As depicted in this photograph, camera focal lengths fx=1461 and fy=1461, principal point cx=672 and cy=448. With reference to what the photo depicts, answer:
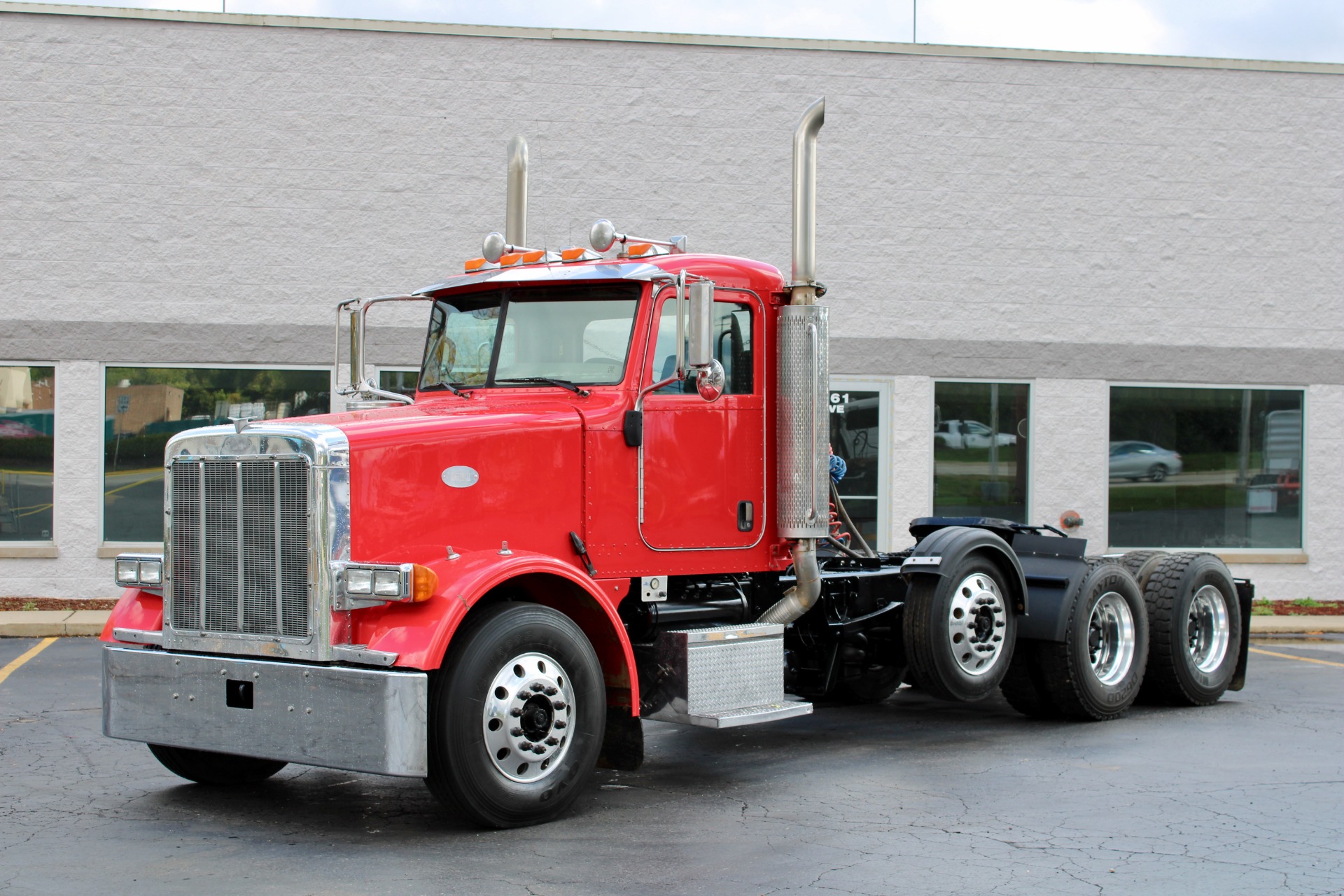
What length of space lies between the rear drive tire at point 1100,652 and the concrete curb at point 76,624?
21.3ft

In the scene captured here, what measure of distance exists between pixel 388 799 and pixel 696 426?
2514 mm

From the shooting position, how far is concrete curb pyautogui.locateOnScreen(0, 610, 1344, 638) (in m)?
14.4

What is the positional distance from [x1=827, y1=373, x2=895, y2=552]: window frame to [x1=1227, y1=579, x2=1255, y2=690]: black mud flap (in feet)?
21.4

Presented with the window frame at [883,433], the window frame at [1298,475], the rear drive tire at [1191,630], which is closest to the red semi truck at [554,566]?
the rear drive tire at [1191,630]

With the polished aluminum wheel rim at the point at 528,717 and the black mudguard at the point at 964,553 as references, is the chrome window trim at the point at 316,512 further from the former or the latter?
the black mudguard at the point at 964,553

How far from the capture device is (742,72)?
1738 centimetres

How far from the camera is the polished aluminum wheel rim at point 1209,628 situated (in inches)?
420

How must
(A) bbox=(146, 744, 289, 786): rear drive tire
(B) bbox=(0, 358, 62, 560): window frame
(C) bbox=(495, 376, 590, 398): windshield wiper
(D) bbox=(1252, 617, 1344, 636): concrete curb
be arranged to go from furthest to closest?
1. (B) bbox=(0, 358, 62, 560): window frame
2. (D) bbox=(1252, 617, 1344, 636): concrete curb
3. (C) bbox=(495, 376, 590, 398): windshield wiper
4. (A) bbox=(146, 744, 289, 786): rear drive tire

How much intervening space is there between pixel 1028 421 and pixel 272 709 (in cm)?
1289

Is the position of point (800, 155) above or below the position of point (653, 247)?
above

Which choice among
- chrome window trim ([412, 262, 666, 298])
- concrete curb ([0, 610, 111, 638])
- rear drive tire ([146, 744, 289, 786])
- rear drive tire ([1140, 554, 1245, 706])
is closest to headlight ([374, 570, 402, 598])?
rear drive tire ([146, 744, 289, 786])

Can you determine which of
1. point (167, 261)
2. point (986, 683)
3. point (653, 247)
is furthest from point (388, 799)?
point (167, 261)

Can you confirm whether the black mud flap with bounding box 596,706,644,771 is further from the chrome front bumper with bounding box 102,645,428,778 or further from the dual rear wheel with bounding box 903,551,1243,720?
the dual rear wheel with bounding box 903,551,1243,720

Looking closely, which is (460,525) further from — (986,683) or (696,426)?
(986,683)
